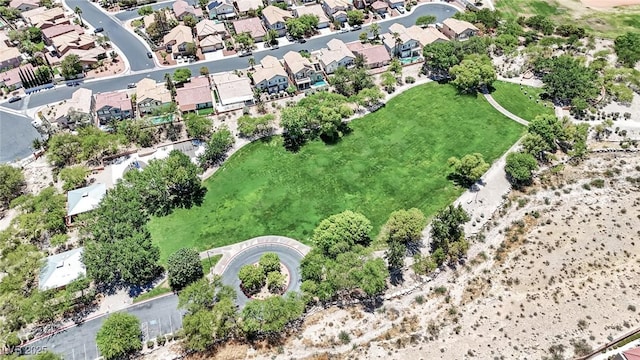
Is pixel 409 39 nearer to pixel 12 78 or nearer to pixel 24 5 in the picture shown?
pixel 12 78

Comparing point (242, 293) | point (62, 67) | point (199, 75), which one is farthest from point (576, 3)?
point (62, 67)

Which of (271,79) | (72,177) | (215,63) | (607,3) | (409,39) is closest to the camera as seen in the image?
(72,177)

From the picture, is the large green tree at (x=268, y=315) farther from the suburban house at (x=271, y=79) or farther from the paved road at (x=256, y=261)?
the suburban house at (x=271, y=79)

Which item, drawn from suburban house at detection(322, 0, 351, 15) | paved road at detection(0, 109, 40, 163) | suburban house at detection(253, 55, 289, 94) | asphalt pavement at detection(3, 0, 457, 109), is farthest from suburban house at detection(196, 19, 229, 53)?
paved road at detection(0, 109, 40, 163)

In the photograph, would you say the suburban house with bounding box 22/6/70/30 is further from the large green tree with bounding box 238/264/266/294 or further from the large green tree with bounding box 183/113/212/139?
the large green tree with bounding box 238/264/266/294

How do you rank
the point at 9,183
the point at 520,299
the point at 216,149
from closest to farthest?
the point at 520,299
the point at 9,183
the point at 216,149

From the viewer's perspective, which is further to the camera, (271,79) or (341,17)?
(341,17)

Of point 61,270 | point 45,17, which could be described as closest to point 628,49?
point 61,270
